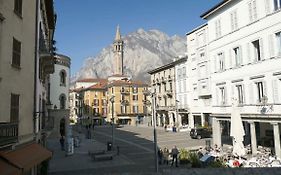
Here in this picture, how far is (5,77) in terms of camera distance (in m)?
10.9

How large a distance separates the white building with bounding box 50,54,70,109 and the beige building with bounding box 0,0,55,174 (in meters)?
28.9

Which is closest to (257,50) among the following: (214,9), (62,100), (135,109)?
(214,9)

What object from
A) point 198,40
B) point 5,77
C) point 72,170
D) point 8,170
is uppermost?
point 198,40

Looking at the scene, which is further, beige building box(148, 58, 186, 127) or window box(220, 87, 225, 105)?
beige building box(148, 58, 186, 127)

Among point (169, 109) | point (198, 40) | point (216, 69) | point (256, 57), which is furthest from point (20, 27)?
A: point (169, 109)

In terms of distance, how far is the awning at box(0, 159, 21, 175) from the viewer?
28.1 feet

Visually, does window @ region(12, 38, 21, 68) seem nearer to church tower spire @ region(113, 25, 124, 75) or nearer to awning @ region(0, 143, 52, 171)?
awning @ region(0, 143, 52, 171)

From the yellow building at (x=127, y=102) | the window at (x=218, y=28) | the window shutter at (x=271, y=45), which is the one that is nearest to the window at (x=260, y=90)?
the window shutter at (x=271, y=45)

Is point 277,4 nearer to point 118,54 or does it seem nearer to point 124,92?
point 124,92

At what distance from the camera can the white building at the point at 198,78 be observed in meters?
46.2

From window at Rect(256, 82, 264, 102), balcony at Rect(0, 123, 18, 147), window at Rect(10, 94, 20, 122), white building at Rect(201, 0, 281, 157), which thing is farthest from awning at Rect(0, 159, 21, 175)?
window at Rect(256, 82, 264, 102)

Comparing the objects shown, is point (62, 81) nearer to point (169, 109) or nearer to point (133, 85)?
point (169, 109)

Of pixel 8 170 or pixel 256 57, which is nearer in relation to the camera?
pixel 8 170

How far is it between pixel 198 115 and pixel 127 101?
37.1 meters
